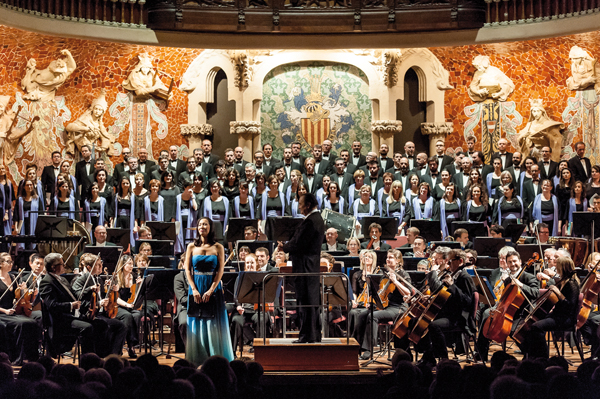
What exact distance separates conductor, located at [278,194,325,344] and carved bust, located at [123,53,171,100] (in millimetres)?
8082

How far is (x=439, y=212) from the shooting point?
34.0 feet

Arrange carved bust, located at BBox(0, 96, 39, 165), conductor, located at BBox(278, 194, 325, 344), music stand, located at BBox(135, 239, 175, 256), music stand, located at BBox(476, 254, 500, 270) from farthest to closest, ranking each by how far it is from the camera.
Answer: carved bust, located at BBox(0, 96, 39, 165) < music stand, located at BBox(135, 239, 175, 256) < music stand, located at BBox(476, 254, 500, 270) < conductor, located at BBox(278, 194, 325, 344)

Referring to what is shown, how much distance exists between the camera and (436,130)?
44.4 ft

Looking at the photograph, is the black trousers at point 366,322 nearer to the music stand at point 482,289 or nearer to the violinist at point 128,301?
the music stand at point 482,289

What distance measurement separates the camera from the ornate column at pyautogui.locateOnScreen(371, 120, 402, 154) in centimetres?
1347

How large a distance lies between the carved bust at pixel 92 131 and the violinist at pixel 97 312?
6073 millimetres

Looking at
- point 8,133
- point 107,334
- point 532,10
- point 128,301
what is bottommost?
point 107,334

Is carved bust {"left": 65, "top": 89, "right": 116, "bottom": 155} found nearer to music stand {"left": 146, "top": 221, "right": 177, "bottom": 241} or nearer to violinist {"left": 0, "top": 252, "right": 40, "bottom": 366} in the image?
music stand {"left": 146, "top": 221, "right": 177, "bottom": 241}

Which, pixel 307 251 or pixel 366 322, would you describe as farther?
pixel 366 322

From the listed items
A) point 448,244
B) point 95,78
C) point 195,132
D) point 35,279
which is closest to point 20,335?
point 35,279

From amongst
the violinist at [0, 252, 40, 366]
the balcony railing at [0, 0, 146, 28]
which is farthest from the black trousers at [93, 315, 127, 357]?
the balcony railing at [0, 0, 146, 28]

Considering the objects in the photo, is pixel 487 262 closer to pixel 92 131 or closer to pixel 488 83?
pixel 488 83

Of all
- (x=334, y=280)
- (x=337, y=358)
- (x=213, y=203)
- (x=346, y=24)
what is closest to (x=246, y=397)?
(x=337, y=358)

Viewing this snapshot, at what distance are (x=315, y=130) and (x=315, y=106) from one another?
0.44 m
